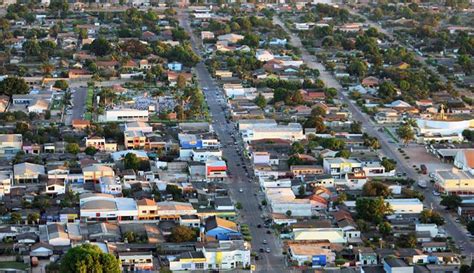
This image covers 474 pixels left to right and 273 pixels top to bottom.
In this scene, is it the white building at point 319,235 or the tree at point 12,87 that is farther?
the tree at point 12,87

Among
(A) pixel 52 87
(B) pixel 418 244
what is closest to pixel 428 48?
(A) pixel 52 87

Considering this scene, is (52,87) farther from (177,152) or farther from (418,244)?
(418,244)

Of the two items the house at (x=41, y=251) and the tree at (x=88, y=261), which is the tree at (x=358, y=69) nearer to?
the house at (x=41, y=251)

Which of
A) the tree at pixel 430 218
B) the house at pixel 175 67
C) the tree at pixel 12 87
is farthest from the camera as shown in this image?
the house at pixel 175 67

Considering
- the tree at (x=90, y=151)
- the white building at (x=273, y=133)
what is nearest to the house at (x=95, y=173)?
the tree at (x=90, y=151)

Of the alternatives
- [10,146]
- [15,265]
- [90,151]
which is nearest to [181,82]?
[90,151]
